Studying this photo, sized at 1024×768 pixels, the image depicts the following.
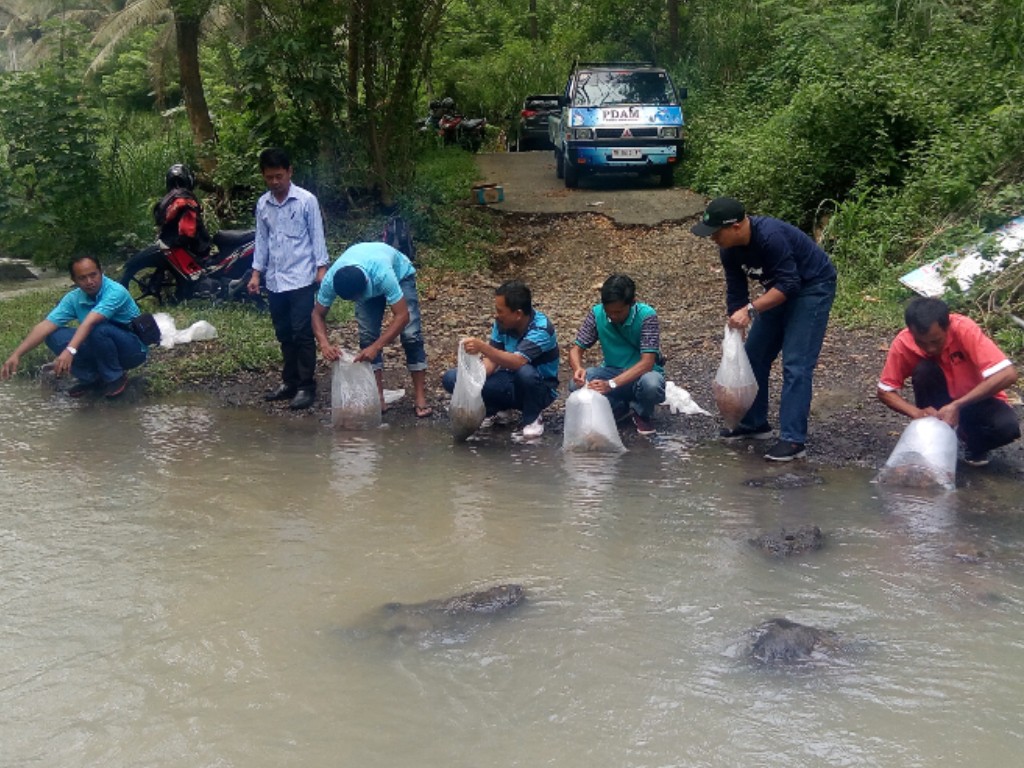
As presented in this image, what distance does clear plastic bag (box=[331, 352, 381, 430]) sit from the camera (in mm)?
6746

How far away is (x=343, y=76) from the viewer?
1263 cm

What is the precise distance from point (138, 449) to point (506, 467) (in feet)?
7.22

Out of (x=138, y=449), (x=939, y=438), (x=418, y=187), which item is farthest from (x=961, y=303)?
(x=418, y=187)

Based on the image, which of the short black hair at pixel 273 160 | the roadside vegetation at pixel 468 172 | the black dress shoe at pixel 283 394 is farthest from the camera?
the roadside vegetation at pixel 468 172

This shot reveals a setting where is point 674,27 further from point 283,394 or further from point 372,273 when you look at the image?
point 372,273

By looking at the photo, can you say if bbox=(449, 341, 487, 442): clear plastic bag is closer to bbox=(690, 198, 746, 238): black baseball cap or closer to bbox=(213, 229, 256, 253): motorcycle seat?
bbox=(690, 198, 746, 238): black baseball cap

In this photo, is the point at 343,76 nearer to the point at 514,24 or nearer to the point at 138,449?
the point at 138,449

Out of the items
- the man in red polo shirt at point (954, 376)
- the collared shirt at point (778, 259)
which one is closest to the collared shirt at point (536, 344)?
the collared shirt at point (778, 259)

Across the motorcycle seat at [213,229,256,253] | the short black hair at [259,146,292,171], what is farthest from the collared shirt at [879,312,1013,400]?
the motorcycle seat at [213,229,256,253]

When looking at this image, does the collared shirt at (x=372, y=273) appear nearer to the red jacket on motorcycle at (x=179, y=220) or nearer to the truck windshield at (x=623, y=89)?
the red jacket on motorcycle at (x=179, y=220)

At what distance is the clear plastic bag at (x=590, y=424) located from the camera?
6176 mm

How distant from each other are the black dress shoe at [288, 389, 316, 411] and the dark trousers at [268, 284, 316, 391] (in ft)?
0.12

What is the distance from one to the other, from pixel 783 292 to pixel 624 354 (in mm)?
1080

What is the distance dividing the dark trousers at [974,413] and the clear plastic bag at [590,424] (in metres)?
1.59
